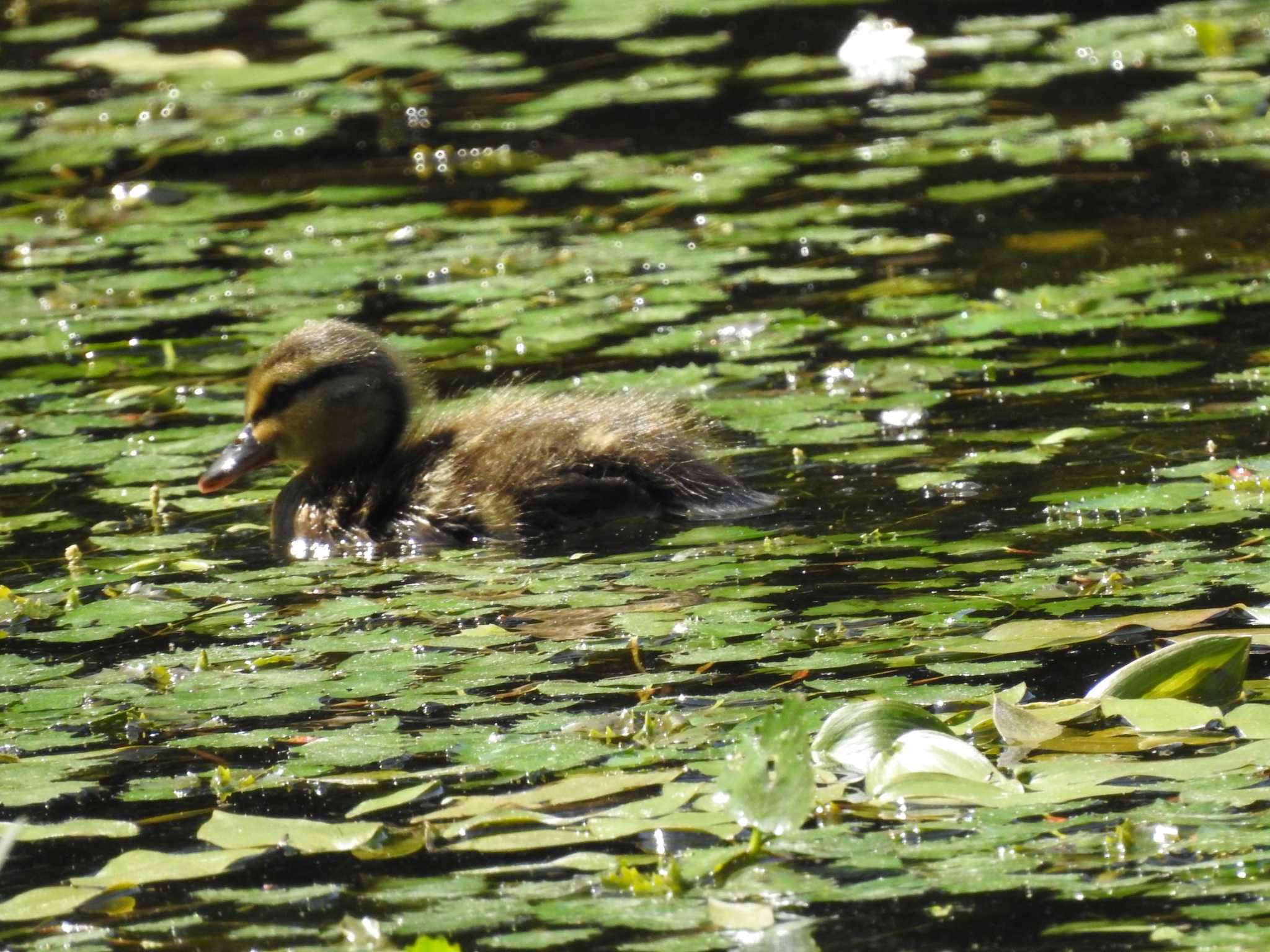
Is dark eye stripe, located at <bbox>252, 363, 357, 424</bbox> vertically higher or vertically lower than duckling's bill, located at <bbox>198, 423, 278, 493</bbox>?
higher

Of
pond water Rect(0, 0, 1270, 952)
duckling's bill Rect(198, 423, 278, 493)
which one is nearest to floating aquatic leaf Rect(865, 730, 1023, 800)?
pond water Rect(0, 0, 1270, 952)

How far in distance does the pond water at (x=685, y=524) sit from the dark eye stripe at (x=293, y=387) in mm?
308

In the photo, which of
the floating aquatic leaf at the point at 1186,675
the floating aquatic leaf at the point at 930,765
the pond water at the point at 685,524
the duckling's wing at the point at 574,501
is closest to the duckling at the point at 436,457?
the duckling's wing at the point at 574,501

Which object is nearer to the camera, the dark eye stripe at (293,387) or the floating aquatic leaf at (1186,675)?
the floating aquatic leaf at (1186,675)

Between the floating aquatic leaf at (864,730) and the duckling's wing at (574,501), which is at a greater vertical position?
the duckling's wing at (574,501)

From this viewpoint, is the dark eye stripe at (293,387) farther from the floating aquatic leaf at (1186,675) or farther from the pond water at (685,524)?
the floating aquatic leaf at (1186,675)

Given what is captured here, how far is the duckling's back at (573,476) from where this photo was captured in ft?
17.9

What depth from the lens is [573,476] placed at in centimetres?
546

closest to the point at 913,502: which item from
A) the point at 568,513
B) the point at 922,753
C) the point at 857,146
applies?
the point at 568,513

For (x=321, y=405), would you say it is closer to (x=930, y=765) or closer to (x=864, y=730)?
(x=864, y=730)

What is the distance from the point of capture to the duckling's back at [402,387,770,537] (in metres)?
5.45

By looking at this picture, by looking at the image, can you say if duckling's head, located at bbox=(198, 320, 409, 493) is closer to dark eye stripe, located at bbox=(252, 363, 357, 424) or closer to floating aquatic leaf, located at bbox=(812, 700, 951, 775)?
dark eye stripe, located at bbox=(252, 363, 357, 424)

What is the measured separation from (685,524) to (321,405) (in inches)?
38.2

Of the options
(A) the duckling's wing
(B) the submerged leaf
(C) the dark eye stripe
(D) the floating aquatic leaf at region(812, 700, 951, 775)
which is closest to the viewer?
(B) the submerged leaf
